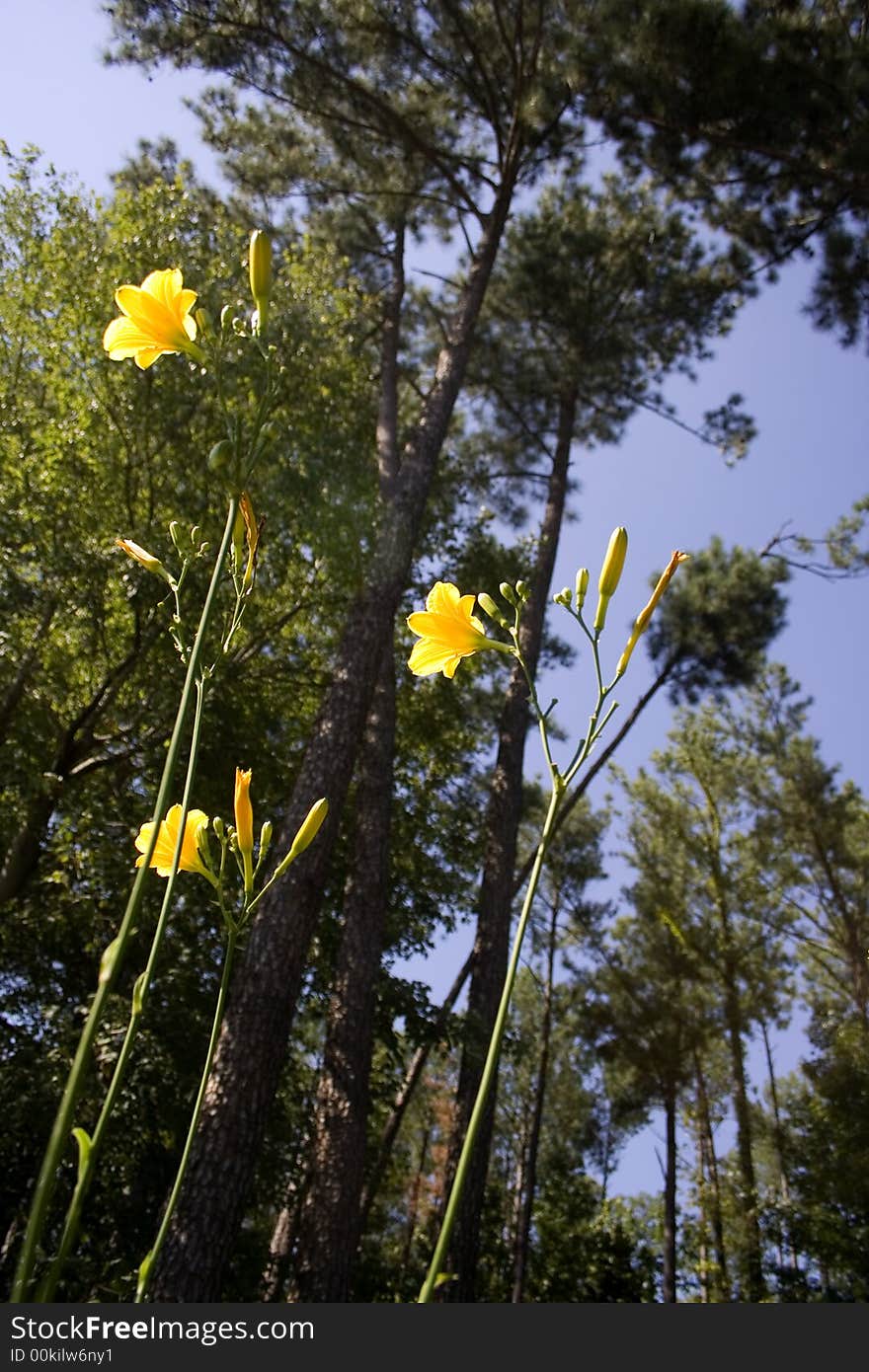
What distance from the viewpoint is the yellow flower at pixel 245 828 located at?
832 millimetres

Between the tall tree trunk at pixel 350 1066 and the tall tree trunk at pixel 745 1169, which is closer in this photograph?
the tall tree trunk at pixel 350 1066

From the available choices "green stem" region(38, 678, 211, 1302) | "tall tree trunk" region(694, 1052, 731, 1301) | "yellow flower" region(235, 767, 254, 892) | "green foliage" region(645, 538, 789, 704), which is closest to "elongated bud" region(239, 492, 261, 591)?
"yellow flower" region(235, 767, 254, 892)

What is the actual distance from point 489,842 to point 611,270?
5.65 m

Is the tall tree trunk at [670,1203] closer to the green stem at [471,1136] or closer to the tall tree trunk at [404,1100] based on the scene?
the tall tree trunk at [404,1100]

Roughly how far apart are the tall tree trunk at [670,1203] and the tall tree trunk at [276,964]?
597 centimetres

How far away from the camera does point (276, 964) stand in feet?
13.1

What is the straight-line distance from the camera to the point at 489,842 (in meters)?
6.45

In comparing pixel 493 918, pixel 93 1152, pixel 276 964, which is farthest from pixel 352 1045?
pixel 93 1152

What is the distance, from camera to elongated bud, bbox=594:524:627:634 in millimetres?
944

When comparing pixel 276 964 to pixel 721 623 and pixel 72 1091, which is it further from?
pixel 721 623

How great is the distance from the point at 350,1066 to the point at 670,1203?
5181 mm

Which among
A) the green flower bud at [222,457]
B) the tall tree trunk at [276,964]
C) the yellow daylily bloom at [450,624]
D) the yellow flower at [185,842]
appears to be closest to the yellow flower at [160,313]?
the green flower bud at [222,457]

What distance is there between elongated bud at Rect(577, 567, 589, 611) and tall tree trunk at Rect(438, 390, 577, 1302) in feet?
12.2

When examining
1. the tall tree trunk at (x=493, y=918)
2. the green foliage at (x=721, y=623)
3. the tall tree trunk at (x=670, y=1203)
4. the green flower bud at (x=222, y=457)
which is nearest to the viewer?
the green flower bud at (x=222, y=457)
